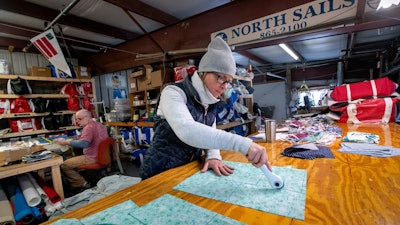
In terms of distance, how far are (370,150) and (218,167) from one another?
1.02 meters

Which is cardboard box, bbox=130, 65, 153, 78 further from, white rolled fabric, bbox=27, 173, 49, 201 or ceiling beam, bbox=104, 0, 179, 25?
white rolled fabric, bbox=27, 173, 49, 201

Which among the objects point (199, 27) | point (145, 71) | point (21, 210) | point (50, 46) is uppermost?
point (199, 27)

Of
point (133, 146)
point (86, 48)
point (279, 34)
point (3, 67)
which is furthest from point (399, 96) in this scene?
point (3, 67)

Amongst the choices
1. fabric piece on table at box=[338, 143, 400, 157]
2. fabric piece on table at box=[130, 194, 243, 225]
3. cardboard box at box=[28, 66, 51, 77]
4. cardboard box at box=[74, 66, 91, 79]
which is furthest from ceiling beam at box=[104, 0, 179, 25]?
cardboard box at box=[28, 66, 51, 77]

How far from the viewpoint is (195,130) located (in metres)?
0.87

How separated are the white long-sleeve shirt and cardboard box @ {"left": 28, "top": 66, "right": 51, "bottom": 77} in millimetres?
4992

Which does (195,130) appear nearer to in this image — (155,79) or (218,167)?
(218,167)

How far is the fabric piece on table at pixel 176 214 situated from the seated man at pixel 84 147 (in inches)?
112

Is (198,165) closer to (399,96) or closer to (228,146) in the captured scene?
(228,146)

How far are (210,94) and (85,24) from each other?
3.18 meters

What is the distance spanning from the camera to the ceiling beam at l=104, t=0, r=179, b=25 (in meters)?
2.51

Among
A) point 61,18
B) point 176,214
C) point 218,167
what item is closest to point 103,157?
point 61,18

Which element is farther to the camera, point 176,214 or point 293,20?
point 293,20

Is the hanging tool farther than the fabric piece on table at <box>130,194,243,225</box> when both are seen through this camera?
Yes
